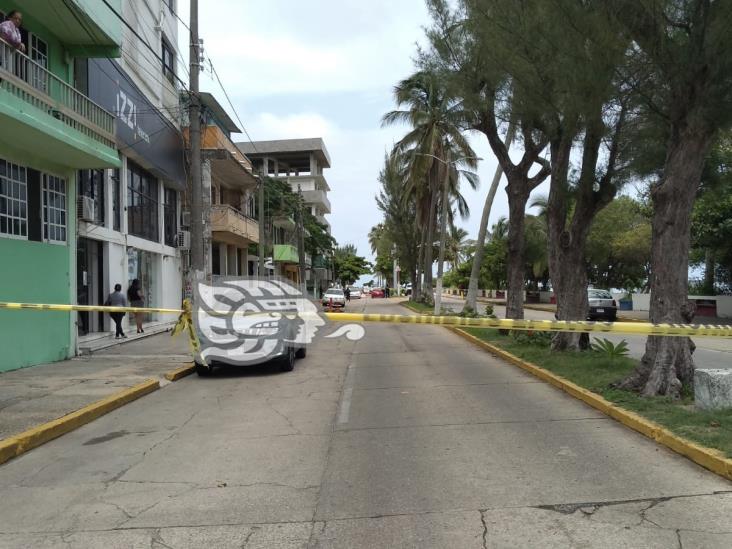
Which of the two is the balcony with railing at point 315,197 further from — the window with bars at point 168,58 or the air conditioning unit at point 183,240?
the air conditioning unit at point 183,240

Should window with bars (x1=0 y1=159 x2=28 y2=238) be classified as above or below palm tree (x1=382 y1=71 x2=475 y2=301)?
below

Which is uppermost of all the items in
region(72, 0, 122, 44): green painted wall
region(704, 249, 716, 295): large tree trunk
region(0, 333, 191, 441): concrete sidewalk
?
region(72, 0, 122, 44): green painted wall

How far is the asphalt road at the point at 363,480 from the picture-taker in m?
4.05

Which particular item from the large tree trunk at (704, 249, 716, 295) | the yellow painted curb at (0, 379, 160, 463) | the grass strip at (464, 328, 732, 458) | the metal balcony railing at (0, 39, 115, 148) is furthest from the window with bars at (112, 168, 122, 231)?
the large tree trunk at (704, 249, 716, 295)

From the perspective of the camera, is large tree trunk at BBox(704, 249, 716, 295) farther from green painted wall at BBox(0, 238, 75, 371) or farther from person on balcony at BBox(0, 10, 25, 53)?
person on balcony at BBox(0, 10, 25, 53)

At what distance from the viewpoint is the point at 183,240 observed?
77.2 ft

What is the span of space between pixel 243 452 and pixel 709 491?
4.14 meters

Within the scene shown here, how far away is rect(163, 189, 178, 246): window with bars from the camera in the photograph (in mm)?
23031

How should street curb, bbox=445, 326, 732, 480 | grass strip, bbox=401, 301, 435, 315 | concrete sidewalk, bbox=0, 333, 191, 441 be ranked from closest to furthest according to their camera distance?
street curb, bbox=445, 326, 732, 480, concrete sidewalk, bbox=0, 333, 191, 441, grass strip, bbox=401, 301, 435, 315

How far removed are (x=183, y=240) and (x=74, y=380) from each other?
13.8 metres

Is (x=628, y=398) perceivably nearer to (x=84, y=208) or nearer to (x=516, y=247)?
(x=516, y=247)

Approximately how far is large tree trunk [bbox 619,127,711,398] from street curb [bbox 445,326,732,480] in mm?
660

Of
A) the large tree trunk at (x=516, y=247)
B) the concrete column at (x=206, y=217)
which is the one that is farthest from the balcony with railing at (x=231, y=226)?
the large tree trunk at (x=516, y=247)

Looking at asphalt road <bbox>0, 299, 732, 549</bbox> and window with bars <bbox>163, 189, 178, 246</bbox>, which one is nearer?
asphalt road <bbox>0, 299, 732, 549</bbox>
